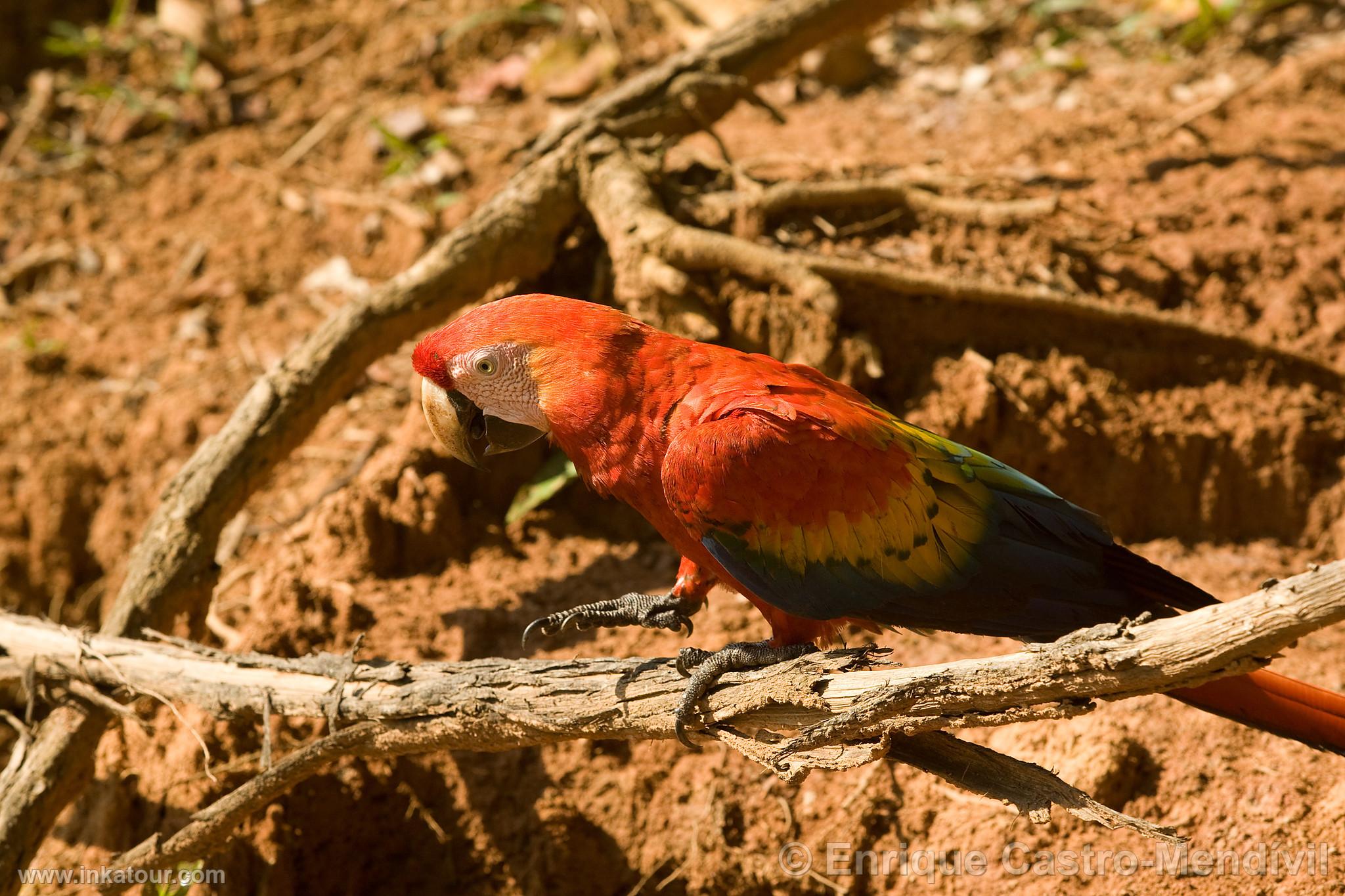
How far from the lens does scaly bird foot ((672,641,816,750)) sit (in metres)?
2.28

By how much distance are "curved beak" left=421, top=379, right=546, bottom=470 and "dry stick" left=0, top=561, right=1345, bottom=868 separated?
1.95ft

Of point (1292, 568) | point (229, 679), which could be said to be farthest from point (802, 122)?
point (229, 679)

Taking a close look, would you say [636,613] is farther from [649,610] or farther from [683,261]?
[683,261]

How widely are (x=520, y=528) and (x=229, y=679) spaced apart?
1.38m

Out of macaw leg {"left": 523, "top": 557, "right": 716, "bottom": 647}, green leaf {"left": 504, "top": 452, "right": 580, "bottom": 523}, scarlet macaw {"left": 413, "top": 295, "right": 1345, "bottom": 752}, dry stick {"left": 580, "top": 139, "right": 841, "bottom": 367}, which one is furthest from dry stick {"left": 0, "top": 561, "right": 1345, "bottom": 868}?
dry stick {"left": 580, "top": 139, "right": 841, "bottom": 367}

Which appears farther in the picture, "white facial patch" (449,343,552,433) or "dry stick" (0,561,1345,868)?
"white facial patch" (449,343,552,433)

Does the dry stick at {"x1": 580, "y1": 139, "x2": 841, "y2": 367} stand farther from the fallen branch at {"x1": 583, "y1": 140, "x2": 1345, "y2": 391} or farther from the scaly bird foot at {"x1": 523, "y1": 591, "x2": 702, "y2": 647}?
the scaly bird foot at {"x1": 523, "y1": 591, "x2": 702, "y2": 647}

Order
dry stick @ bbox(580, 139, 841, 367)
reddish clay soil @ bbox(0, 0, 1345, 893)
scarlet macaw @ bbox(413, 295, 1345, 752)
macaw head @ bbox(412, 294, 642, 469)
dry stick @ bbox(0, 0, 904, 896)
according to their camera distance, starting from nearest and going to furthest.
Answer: scarlet macaw @ bbox(413, 295, 1345, 752) → macaw head @ bbox(412, 294, 642, 469) → dry stick @ bbox(0, 0, 904, 896) → reddish clay soil @ bbox(0, 0, 1345, 893) → dry stick @ bbox(580, 139, 841, 367)

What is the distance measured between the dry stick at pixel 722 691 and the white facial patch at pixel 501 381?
66 cm

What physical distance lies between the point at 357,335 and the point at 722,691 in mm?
2046

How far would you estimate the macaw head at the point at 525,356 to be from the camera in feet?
8.26

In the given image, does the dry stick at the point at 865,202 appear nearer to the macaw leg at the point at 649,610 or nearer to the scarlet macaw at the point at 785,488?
the scarlet macaw at the point at 785,488

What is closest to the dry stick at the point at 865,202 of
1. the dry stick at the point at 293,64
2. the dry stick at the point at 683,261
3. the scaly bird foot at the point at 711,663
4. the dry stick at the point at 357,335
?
the dry stick at the point at 683,261

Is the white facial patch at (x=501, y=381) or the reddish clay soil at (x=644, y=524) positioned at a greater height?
the white facial patch at (x=501, y=381)
